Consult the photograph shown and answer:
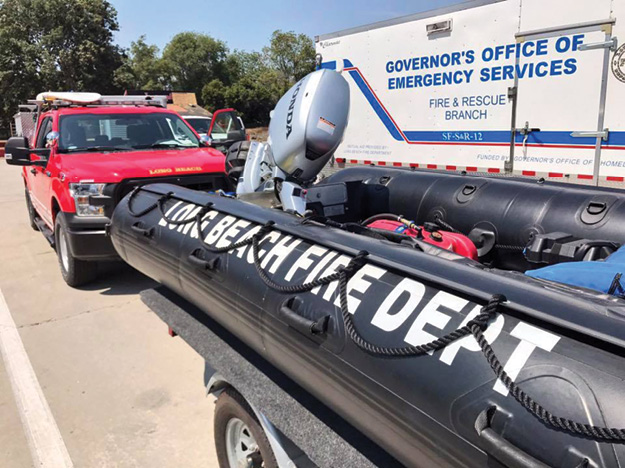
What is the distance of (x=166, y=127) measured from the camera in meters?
6.32

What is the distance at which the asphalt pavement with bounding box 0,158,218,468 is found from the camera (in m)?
2.85

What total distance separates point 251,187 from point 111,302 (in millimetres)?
2181

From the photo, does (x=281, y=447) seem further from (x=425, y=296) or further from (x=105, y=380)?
(x=105, y=380)

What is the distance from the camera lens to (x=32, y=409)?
323 cm

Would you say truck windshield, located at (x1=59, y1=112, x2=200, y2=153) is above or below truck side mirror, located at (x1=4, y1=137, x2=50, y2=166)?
above

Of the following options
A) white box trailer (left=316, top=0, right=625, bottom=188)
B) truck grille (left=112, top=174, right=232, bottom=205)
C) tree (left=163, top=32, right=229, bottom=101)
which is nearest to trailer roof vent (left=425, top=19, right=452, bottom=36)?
white box trailer (left=316, top=0, right=625, bottom=188)

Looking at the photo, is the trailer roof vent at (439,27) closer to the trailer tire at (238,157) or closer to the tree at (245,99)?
the trailer tire at (238,157)

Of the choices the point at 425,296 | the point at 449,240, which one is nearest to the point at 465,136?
the point at 449,240

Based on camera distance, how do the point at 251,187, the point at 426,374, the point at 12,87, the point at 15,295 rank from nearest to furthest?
the point at 426,374 → the point at 251,187 → the point at 15,295 → the point at 12,87

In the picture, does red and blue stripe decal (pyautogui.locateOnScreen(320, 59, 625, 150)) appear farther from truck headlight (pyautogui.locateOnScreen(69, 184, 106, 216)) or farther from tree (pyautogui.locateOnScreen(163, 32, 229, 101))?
tree (pyautogui.locateOnScreen(163, 32, 229, 101))

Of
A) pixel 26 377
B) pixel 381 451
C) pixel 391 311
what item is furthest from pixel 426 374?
pixel 26 377

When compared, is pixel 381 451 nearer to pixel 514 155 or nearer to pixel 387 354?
pixel 387 354

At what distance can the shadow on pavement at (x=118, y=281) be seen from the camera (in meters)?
5.34

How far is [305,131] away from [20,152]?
3.95m
